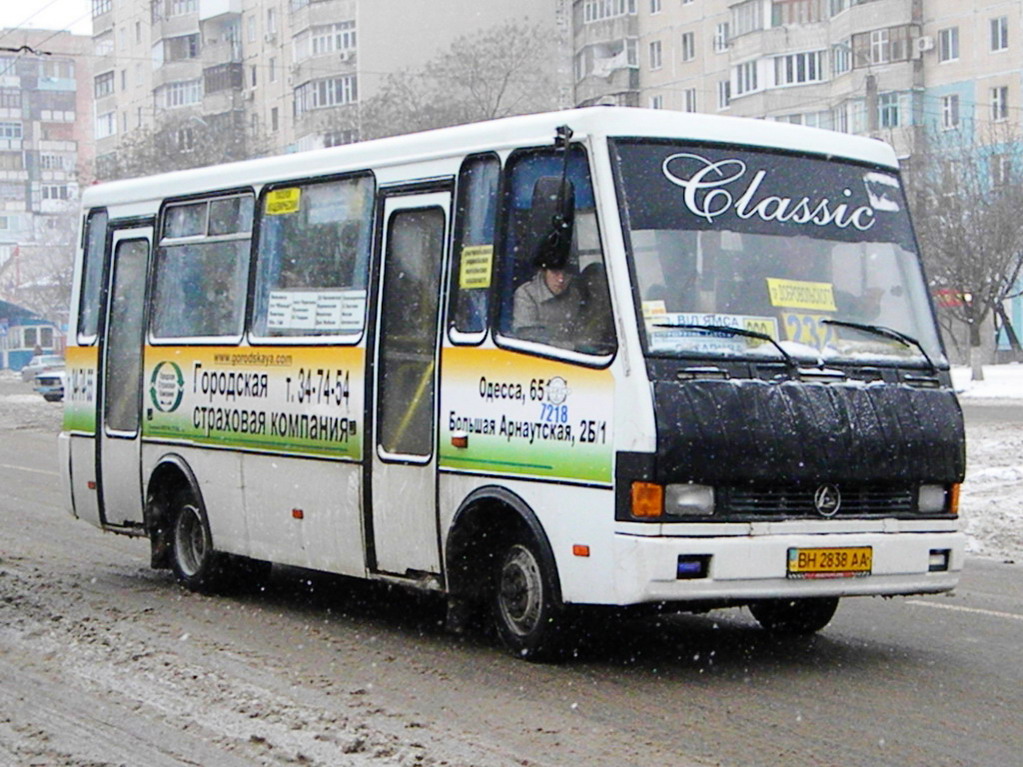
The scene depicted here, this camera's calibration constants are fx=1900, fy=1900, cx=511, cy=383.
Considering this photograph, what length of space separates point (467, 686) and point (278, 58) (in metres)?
89.3

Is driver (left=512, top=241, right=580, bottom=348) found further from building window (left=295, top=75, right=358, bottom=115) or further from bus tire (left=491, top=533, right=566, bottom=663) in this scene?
building window (left=295, top=75, right=358, bottom=115)

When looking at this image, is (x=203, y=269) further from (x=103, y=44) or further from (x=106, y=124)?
(x=103, y=44)

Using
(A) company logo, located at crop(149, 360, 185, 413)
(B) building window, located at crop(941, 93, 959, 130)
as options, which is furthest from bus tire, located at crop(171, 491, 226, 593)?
(B) building window, located at crop(941, 93, 959, 130)

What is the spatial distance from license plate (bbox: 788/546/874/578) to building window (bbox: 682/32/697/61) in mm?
74313

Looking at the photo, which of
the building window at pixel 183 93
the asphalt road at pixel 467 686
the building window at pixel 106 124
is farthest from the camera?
the building window at pixel 106 124

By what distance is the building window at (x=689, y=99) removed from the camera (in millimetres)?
81269

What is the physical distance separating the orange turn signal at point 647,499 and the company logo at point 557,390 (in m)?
0.63

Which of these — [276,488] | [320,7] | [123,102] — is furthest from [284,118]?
[276,488]

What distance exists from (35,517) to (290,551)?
705cm

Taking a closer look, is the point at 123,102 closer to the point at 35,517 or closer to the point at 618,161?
the point at 35,517

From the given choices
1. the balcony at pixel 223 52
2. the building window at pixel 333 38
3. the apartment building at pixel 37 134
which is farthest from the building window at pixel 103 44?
the apartment building at pixel 37 134

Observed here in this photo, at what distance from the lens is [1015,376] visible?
175 feet

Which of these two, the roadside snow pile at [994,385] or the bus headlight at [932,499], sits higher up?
the bus headlight at [932,499]

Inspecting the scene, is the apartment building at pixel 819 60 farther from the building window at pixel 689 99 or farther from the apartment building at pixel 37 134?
the apartment building at pixel 37 134
